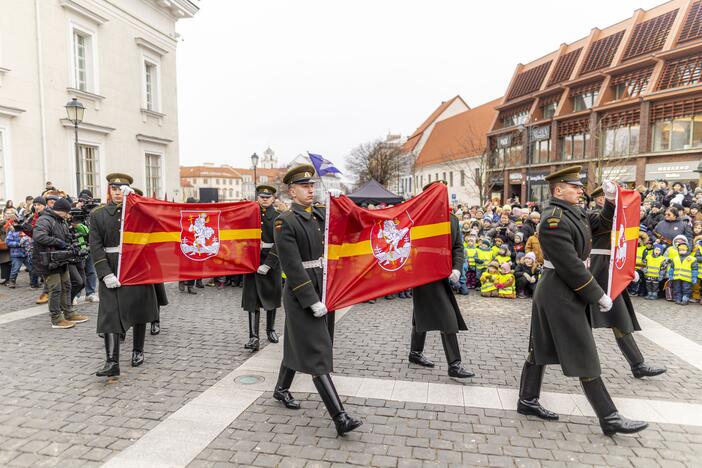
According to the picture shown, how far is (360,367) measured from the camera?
19.5 feet

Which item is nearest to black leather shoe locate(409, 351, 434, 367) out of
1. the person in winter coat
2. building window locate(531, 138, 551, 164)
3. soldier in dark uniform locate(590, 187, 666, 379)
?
soldier in dark uniform locate(590, 187, 666, 379)

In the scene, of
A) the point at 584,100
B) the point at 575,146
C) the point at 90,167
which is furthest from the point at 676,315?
the point at 584,100

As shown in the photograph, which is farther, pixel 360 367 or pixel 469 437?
pixel 360 367

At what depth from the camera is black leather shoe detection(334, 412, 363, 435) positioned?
13.3 feet

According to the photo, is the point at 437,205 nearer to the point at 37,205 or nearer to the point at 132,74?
the point at 37,205

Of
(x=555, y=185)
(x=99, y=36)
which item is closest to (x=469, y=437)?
(x=555, y=185)

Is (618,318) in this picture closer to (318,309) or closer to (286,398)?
(318,309)

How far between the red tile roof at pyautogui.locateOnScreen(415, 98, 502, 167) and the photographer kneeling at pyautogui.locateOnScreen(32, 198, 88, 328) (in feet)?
161

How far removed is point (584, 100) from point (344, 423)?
41442mm

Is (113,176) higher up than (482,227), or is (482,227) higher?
(113,176)

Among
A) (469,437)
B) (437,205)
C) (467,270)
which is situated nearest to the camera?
(469,437)

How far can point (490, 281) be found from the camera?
36.3 feet

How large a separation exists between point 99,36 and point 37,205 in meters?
11.8

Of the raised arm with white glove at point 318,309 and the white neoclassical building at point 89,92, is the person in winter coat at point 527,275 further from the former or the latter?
the white neoclassical building at point 89,92
